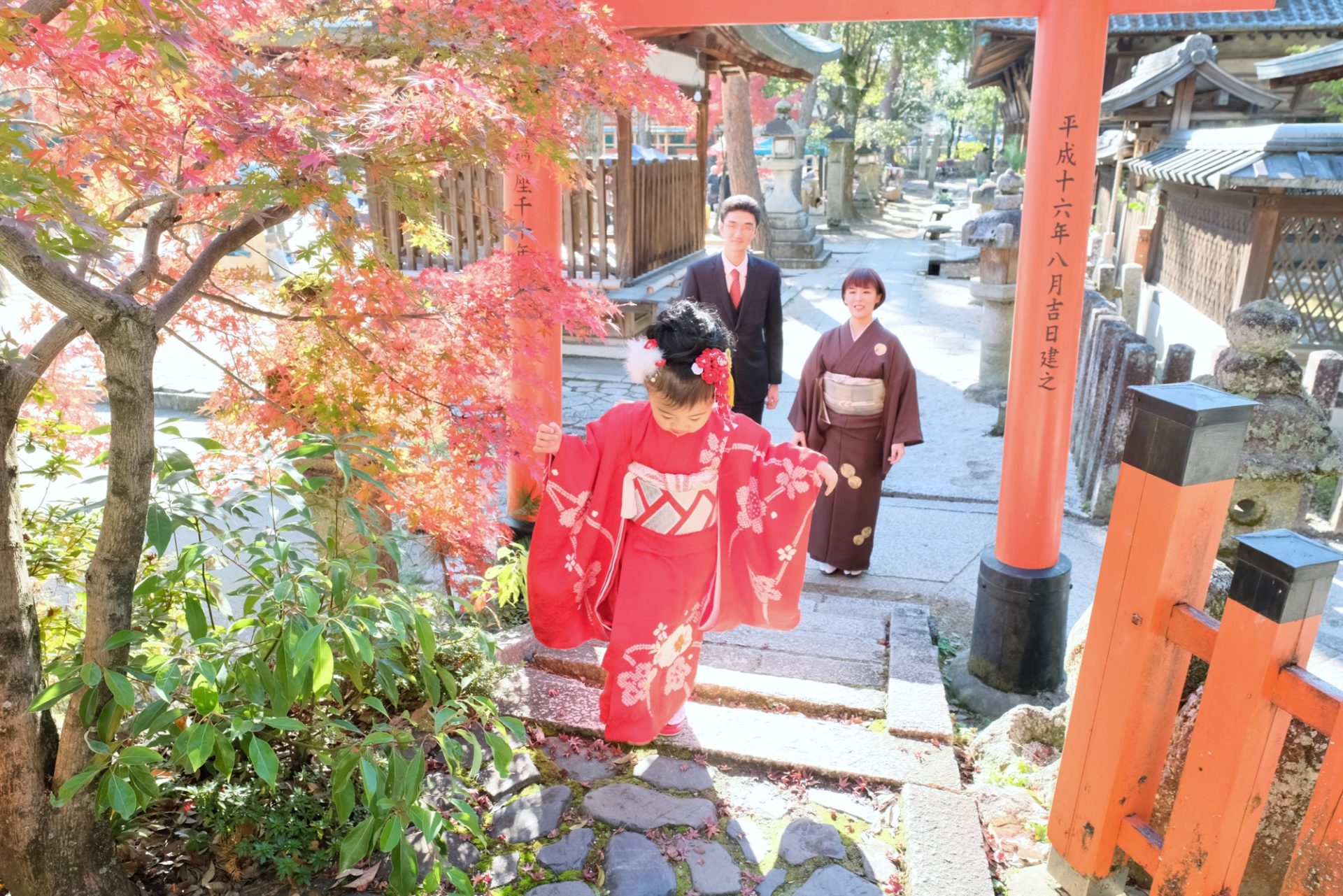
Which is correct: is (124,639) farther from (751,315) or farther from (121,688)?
(751,315)

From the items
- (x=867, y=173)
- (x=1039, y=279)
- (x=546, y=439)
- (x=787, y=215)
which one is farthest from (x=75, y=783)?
(x=867, y=173)

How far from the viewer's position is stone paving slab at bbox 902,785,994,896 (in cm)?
256

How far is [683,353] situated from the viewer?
9.87 ft

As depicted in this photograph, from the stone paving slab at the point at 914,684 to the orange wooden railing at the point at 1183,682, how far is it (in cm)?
72

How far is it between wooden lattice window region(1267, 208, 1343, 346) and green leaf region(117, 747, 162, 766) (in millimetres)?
9744

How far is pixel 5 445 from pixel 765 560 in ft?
7.57

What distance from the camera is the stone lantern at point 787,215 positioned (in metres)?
18.8

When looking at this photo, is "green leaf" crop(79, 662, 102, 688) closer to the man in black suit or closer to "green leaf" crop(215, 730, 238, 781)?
"green leaf" crop(215, 730, 238, 781)

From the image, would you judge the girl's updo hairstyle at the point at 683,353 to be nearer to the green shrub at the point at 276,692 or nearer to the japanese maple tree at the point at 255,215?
the japanese maple tree at the point at 255,215

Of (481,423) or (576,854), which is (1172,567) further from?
(481,423)

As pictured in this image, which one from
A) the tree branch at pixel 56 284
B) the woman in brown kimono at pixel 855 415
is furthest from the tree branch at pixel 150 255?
the woman in brown kimono at pixel 855 415

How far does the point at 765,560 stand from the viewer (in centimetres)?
340

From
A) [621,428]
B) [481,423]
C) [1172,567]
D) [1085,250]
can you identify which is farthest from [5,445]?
[1085,250]

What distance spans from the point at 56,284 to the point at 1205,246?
11.3m
